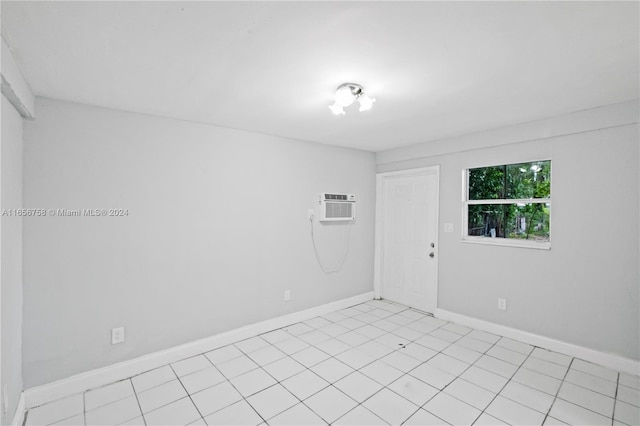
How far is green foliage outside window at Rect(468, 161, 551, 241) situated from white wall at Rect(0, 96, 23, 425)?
4.28 metres

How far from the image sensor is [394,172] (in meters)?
4.53

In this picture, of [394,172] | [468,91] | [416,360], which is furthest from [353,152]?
[416,360]

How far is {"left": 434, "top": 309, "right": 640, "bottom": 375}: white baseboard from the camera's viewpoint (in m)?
2.62

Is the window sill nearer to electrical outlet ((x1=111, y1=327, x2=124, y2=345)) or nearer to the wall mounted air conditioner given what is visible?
the wall mounted air conditioner

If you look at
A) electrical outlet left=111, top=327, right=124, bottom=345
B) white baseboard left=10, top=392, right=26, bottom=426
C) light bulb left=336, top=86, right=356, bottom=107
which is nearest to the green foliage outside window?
light bulb left=336, top=86, right=356, bottom=107

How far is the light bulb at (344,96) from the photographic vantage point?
215cm

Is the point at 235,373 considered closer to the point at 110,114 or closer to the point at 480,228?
the point at 110,114

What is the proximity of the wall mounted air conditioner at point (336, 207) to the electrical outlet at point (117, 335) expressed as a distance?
2.45 metres

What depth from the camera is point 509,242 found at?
11.0 ft

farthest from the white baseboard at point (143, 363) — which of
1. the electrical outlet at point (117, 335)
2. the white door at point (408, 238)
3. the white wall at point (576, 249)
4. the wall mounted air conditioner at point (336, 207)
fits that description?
the white wall at point (576, 249)

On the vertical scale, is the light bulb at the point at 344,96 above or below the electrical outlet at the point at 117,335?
above

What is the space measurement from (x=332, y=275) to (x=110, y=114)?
3.11 metres

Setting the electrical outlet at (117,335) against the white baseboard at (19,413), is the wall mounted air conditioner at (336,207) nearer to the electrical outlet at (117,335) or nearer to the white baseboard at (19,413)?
the electrical outlet at (117,335)

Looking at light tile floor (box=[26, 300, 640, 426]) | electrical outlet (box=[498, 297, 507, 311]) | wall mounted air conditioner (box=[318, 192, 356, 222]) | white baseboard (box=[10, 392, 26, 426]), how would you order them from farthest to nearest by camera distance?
wall mounted air conditioner (box=[318, 192, 356, 222]), electrical outlet (box=[498, 297, 507, 311]), light tile floor (box=[26, 300, 640, 426]), white baseboard (box=[10, 392, 26, 426])
